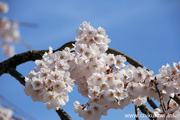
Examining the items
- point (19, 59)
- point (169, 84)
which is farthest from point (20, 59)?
point (169, 84)

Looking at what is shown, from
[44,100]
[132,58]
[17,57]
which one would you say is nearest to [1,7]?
[17,57]

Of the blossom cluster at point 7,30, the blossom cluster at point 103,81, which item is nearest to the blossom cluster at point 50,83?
the blossom cluster at point 103,81

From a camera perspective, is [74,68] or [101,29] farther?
[101,29]

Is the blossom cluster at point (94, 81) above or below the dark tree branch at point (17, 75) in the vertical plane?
below

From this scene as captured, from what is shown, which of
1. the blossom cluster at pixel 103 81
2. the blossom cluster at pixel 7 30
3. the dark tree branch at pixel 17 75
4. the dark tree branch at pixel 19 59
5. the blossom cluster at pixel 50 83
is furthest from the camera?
the blossom cluster at pixel 7 30

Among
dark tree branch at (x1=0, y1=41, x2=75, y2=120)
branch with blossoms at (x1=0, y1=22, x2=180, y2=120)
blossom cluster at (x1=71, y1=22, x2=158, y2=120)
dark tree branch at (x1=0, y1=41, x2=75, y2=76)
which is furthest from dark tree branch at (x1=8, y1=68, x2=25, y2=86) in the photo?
blossom cluster at (x1=71, y1=22, x2=158, y2=120)

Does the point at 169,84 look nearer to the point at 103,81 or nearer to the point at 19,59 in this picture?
the point at 103,81

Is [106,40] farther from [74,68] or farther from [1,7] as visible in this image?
[1,7]

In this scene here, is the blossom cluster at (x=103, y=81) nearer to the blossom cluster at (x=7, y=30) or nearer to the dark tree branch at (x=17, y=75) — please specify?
the dark tree branch at (x=17, y=75)

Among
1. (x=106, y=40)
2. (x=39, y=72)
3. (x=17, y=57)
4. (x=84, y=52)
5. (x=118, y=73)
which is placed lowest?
(x=39, y=72)

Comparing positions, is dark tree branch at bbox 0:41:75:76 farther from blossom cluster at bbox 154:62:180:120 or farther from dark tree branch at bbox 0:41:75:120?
blossom cluster at bbox 154:62:180:120
